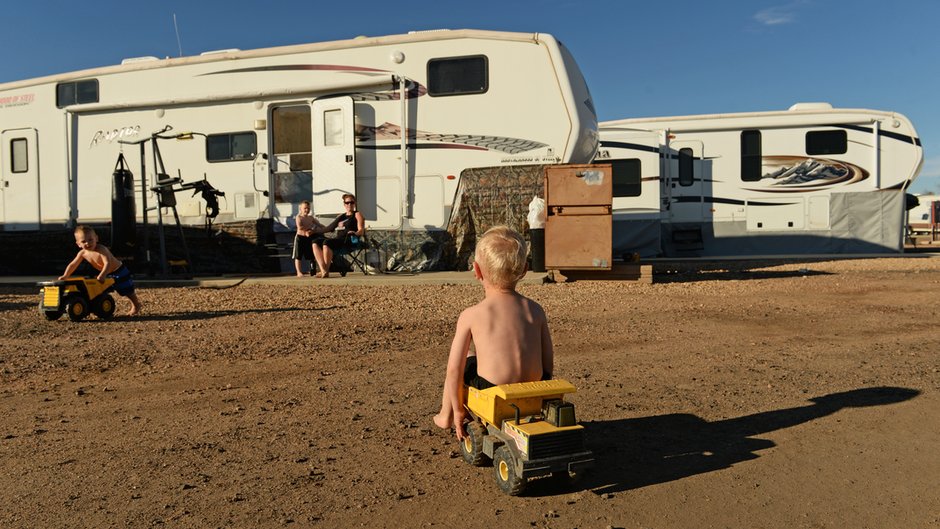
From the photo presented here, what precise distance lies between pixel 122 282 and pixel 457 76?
5324 millimetres

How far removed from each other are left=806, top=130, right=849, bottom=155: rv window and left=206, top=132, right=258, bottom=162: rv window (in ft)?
33.3

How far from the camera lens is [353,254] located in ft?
36.3

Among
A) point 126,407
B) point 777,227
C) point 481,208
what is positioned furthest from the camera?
point 777,227

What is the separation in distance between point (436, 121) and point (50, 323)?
561 centimetres

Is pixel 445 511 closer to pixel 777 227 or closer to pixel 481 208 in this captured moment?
pixel 481 208

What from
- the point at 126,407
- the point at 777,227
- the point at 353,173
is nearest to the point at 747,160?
the point at 777,227

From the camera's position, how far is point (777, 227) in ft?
47.2

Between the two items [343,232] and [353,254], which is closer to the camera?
[343,232]

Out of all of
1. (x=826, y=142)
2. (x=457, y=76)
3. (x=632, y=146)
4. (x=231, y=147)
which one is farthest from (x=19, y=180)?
(x=826, y=142)

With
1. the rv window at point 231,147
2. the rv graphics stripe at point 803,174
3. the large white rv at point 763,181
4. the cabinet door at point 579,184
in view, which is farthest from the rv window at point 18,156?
the rv graphics stripe at point 803,174

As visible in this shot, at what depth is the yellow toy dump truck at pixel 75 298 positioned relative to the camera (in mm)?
6863

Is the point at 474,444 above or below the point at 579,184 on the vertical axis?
below

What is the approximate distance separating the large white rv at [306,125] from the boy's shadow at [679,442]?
6.90 metres

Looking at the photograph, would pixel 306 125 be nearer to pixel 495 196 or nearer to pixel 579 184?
pixel 495 196
